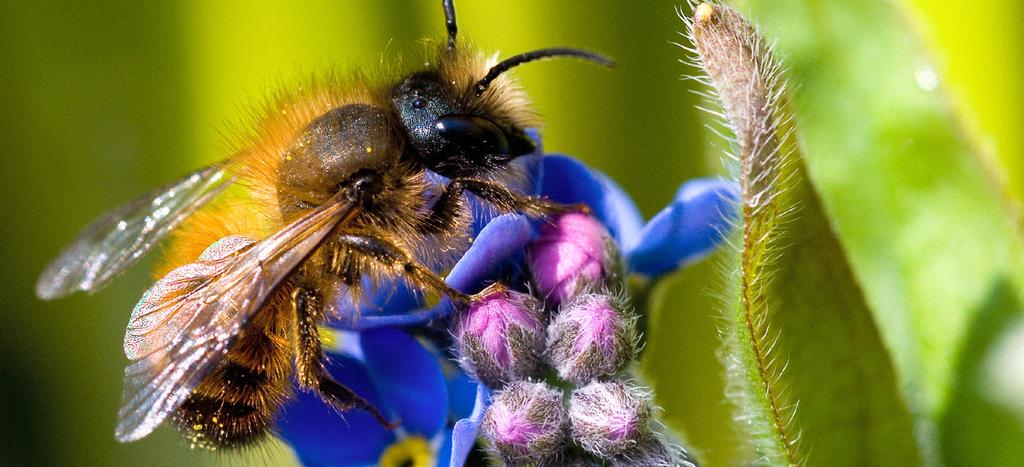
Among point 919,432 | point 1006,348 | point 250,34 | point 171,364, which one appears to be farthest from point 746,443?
point 250,34

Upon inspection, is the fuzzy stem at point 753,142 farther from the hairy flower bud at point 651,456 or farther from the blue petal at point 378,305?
the blue petal at point 378,305

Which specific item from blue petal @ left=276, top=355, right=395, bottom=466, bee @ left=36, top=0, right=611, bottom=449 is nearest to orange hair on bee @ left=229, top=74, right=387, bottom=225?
bee @ left=36, top=0, right=611, bottom=449

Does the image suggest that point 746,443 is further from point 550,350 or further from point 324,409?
→ point 324,409

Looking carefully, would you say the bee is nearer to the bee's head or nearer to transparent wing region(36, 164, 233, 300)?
the bee's head

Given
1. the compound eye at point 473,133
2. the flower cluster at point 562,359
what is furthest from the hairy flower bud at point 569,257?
the compound eye at point 473,133

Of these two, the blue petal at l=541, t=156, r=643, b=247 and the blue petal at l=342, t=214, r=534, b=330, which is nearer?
the blue petal at l=342, t=214, r=534, b=330

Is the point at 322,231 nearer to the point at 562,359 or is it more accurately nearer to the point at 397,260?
the point at 397,260
